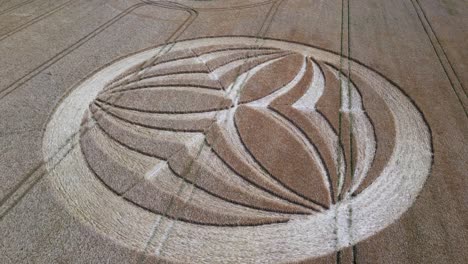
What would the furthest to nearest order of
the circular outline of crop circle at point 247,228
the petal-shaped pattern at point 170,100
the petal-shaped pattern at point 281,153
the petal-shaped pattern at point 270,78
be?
1. the petal-shaped pattern at point 270,78
2. the petal-shaped pattern at point 170,100
3. the petal-shaped pattern at point 281,153
4. the circular outline of crop circle at point 247,228

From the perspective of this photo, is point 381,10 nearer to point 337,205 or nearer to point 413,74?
point 413,74

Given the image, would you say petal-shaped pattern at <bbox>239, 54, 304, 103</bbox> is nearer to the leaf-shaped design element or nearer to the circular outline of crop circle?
the leaf-shaped design element

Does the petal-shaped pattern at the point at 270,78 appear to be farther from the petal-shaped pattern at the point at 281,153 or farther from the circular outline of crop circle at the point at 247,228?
the circular outline of crop circle at the point at 247,228

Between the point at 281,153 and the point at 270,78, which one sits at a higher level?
the point at 270,78

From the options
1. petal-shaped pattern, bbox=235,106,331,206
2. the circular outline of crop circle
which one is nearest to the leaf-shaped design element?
petal-shaped pattern, bbox=235,106,331,206

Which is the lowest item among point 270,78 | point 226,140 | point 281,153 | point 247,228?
point 247,228

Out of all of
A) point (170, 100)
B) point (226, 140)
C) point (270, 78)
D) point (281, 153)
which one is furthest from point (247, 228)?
point (270, 78)

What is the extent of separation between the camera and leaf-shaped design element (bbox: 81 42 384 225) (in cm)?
1120

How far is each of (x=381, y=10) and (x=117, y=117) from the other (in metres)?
17.8

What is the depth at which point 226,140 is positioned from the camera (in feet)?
43.3

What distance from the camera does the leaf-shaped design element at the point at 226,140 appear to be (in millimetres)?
11195

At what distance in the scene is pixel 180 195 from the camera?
11.3 metres

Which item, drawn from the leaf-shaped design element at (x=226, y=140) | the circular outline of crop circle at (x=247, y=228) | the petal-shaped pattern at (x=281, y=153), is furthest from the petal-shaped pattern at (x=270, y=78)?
the circular outline of crop circle at (x=247, y=228)

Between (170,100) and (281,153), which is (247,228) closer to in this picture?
(281,153)
